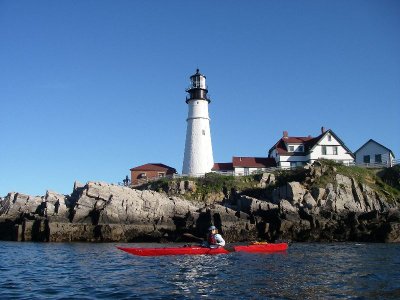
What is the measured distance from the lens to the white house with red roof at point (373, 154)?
192 ft

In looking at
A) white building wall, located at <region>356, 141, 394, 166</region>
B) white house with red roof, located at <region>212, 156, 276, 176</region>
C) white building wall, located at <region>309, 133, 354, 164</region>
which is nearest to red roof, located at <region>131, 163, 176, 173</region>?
white house with red roof, located at <region>212, 156, 276, 176</region>

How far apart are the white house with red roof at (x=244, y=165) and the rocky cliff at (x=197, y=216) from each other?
45.5 ft

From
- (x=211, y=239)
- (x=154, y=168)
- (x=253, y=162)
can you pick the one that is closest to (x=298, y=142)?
(x=253, y=162)

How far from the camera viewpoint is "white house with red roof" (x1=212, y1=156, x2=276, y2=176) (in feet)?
200

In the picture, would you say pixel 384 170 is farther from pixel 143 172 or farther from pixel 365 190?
pixel 143 172

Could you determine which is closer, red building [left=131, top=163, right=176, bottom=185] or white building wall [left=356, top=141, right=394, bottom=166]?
white building wall [left=356, top=141, right=394, bottom=166]

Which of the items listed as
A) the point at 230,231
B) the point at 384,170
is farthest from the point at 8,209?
the point at 384,170

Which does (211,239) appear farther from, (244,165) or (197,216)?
(244,165)

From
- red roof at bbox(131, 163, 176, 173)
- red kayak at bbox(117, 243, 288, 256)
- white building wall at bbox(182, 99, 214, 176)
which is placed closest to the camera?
red kayak at bbox(117, 243, 288, 256)

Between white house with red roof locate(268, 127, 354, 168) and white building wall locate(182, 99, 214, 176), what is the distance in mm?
10372

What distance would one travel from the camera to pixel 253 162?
204 ft

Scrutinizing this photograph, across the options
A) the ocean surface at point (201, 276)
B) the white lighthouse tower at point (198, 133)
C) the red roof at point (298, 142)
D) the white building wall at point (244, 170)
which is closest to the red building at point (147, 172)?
the white lighthouse tower at point (198, 133)

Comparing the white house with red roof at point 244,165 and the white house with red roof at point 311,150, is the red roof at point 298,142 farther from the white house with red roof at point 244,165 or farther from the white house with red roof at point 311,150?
the white house with red roof at point 244,165

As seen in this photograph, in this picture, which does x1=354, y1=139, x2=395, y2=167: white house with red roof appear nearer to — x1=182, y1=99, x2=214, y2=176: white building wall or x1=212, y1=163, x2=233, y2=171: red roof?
x1=212, y1=163, x2=233, y2=171: red roof
